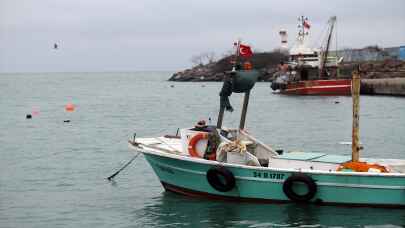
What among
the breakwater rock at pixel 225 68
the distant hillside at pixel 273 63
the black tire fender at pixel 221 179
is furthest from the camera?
the breakwater rock at pixel 225 68

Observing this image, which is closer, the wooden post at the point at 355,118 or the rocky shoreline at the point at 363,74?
the wooden post at the point at 355,118

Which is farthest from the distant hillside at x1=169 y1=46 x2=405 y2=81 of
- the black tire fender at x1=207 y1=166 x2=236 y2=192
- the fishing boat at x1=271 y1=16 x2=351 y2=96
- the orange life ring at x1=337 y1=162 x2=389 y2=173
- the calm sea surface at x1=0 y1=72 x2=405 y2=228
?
the black tire fender at x1=207 y1=166 x2=236 y2=192

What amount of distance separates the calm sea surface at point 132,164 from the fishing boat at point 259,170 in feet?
1.14

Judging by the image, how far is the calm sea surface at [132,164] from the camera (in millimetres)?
17344

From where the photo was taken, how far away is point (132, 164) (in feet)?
Result: 87.4

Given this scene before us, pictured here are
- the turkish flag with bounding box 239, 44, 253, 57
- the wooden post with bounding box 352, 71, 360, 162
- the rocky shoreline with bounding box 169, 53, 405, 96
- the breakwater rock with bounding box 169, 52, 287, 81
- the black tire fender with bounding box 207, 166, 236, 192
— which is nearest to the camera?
the wooden post with bounding box 352, 71, 360, 162

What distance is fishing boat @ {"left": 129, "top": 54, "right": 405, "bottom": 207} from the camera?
16797 millimetres

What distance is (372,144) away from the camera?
33250 mm

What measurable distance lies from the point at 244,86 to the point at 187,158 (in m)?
2.61

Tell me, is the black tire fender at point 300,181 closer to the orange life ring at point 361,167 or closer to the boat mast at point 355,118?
the orange life ring at point 361,167

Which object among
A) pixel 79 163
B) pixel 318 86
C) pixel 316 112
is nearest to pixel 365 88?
pixel 318 86

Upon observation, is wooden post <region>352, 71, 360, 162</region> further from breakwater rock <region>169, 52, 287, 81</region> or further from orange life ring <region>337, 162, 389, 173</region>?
breakwater rock <region>169, 52, 287, 81</region>

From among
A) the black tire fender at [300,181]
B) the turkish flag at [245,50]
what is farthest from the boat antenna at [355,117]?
the turkish flag at [245,50]

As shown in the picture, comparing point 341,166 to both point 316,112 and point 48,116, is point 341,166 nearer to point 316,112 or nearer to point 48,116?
point 316,112
